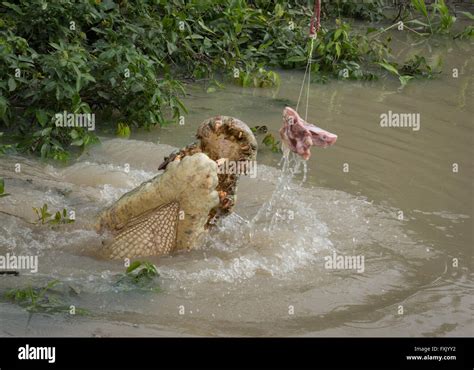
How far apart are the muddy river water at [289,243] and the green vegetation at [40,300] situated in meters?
0.06

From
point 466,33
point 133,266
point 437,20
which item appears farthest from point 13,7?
point 437,20

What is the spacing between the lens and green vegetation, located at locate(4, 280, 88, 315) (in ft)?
13.0

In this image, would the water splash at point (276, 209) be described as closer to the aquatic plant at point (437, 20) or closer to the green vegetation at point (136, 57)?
the green vegetation at point (136, 57)

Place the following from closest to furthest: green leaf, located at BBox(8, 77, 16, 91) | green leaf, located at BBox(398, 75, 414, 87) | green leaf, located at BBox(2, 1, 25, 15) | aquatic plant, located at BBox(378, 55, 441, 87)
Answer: green leaf, located at BBox(8, 77, 16, 91)
green leaf, located at BBox(2, 1, 25, 15)
green leaf, located at BBox(398, 75, 414, 87)
aquatic plant, located at BBox(378, 55, 441, 87)

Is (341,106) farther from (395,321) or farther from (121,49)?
(395,321)

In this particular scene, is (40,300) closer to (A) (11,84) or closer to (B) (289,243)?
(B) (289,243)

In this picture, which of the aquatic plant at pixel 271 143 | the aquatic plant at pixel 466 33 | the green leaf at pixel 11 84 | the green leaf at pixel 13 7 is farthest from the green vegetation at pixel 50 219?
the aquatic plant at pixel 466 33

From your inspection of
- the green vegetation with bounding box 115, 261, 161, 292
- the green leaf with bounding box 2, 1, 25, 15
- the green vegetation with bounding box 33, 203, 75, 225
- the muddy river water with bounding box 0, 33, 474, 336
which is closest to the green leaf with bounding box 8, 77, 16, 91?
the muddy river water with bounding box 0, 33, 474, 336

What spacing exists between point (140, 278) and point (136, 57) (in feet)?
9.14

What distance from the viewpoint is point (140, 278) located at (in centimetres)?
427

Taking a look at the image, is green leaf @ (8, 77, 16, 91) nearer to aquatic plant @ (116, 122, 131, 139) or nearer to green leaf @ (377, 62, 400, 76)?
aquatic plant @ (116, 122, 131, 139)

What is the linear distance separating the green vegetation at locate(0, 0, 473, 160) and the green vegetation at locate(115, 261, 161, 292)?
1.56 metres

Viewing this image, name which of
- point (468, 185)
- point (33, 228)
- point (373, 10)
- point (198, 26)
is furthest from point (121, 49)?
point (373, 10)

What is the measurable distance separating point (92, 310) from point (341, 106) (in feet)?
14.0
